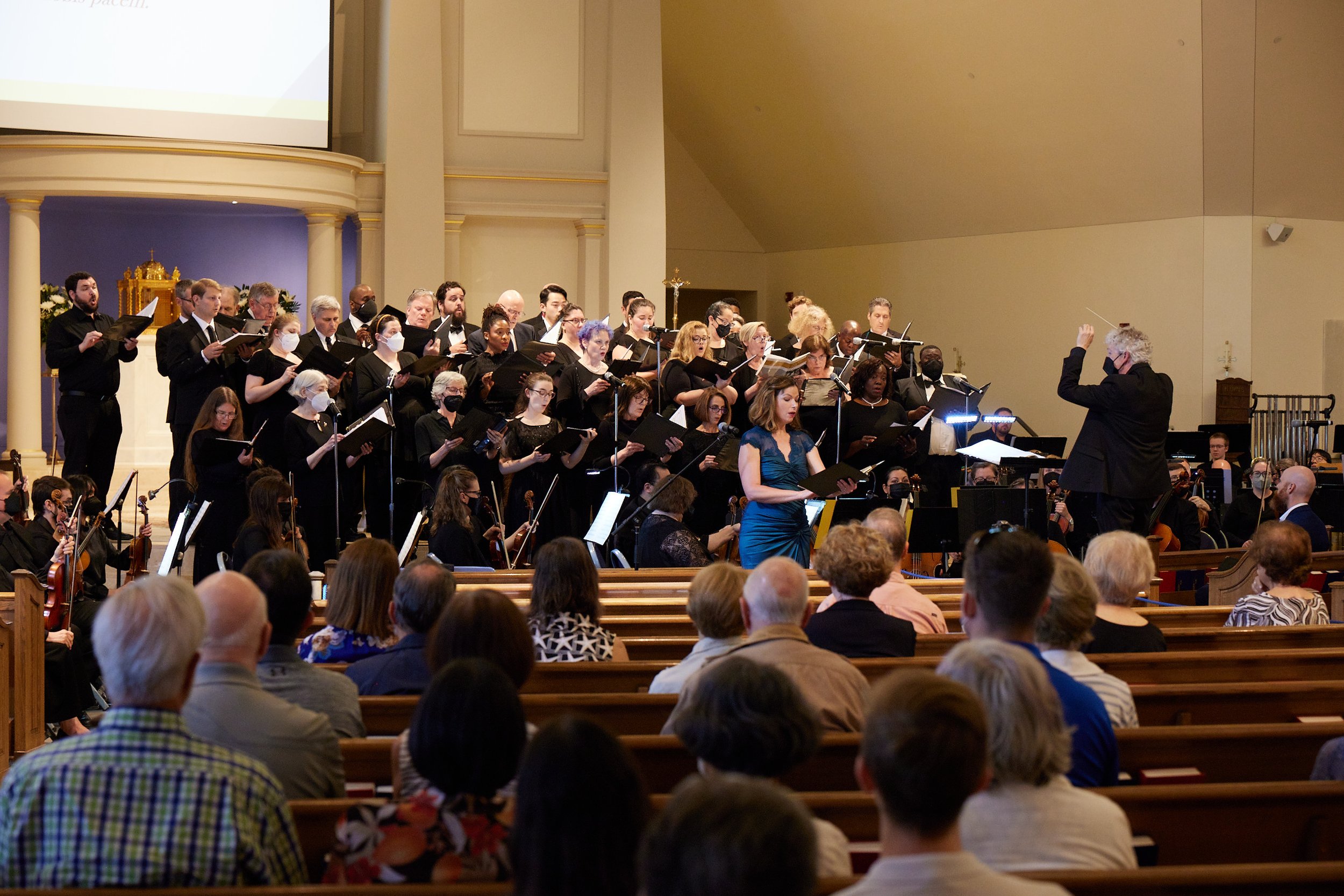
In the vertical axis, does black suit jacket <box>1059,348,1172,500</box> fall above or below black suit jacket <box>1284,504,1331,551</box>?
above

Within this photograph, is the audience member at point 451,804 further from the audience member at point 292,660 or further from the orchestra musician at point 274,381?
the orchestra musician at point 274,381

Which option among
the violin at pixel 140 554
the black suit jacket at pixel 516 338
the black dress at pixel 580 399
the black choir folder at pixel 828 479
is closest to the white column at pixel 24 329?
the black suit jacket at pixel 516 338

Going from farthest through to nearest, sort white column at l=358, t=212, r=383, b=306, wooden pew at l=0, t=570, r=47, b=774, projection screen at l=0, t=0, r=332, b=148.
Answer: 1. white column at l=358, t=212, r=383, b=306
2. projection screen at l=0, t=0, r=332, b=148
3. wooden pew at l=0, t=570, r=47, b=774

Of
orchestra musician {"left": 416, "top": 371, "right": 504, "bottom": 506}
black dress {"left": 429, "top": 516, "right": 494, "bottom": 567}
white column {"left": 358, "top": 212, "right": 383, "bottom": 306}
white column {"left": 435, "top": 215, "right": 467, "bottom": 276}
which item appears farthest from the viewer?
white column {"left": 435, "top": 215, "right": 467, "bottom": 276}

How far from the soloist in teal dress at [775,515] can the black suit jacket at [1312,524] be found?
230 cm

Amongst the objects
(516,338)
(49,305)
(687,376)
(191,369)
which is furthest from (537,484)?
(49,305)

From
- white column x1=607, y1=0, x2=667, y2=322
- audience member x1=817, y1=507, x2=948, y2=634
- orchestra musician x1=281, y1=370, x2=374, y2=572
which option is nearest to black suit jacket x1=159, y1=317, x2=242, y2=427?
orchestra musician x1=281, y1=370, x2=374, y2=572

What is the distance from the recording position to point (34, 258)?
11117 millimetres

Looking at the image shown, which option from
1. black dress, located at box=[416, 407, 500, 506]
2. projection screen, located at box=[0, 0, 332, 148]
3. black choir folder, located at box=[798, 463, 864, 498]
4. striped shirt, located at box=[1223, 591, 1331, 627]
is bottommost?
striped shirt, located at box=[1223, 591, 1331, 627]

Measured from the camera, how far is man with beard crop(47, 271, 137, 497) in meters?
8.05

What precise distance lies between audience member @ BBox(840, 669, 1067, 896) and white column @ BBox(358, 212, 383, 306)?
10890 mm

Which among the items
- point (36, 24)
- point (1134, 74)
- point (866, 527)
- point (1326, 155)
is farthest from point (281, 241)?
point (866, 527)

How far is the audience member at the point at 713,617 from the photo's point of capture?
3.20 m

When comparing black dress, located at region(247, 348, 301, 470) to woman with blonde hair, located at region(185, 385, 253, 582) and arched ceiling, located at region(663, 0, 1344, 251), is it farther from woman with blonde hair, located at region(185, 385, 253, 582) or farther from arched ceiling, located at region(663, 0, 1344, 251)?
arched ceiling, located at region(663, 0, 1344, 251)
